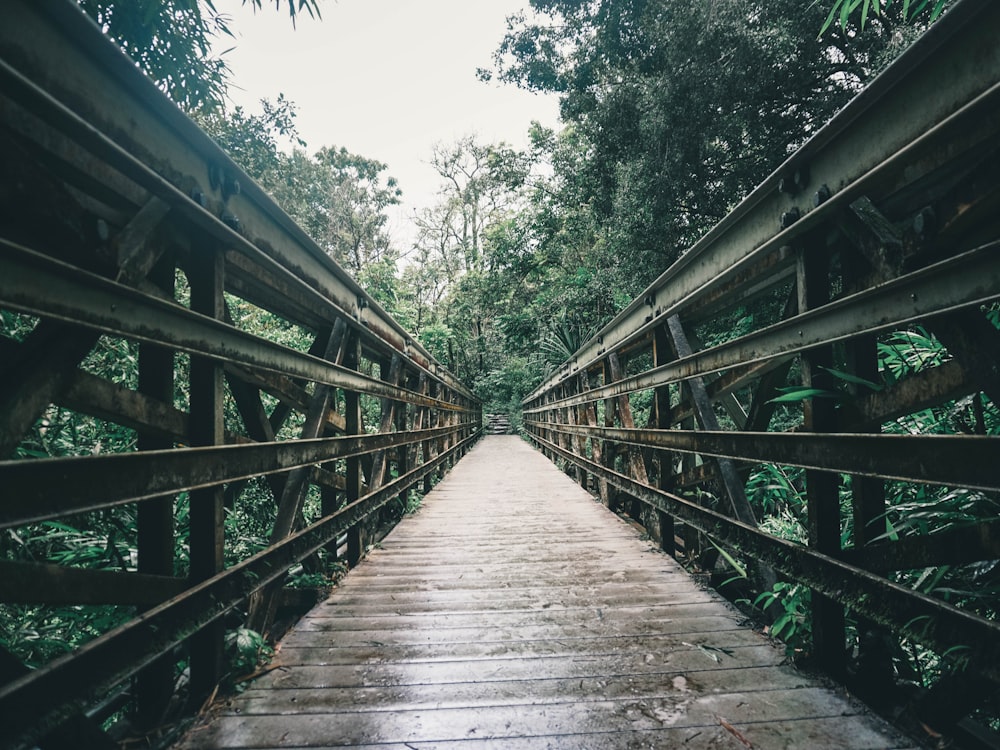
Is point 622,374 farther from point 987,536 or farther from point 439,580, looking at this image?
point 987,536

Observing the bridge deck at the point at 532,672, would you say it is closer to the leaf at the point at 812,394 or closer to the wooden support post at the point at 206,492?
the wooden support post at the point at 206,492

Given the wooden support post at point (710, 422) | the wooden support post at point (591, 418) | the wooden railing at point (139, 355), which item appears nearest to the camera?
the wooden railing at point (139, 355)

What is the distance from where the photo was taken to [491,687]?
1580mm

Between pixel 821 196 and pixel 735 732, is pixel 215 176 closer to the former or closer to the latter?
pixel 821 196

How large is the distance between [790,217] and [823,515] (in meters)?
0.98

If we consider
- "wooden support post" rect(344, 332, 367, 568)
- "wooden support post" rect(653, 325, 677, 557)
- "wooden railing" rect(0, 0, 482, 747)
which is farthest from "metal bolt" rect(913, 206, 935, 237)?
"wooden support post" rect(344, 332, 367, 568)

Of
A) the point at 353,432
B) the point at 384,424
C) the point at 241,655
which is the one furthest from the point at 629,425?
the point at 241,655

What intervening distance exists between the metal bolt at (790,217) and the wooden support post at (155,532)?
2033 millimetres

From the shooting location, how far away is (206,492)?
151 cm

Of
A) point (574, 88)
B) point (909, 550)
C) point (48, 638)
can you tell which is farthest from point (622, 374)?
point (574, 88)

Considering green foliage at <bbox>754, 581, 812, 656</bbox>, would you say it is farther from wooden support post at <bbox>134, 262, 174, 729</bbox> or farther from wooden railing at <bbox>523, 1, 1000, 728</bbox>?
wooden support post at <bbox>134, 262, 174, 729</bbox>

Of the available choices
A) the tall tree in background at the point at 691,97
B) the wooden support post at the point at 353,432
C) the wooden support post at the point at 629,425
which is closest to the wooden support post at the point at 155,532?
the wooden support post at the point at 353,432

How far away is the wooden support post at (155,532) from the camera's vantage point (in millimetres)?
1376

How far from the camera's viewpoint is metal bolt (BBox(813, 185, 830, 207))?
1.52 metres
